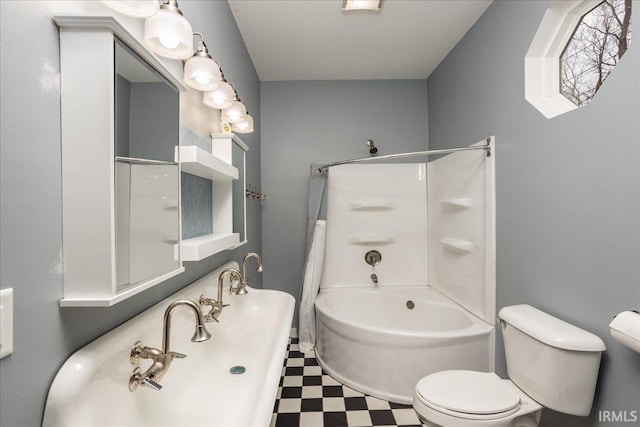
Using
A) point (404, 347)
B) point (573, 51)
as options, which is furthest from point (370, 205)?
point (573, 51)

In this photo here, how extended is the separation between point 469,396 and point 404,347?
664 mm

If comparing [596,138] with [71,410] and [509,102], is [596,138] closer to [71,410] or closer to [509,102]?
[509,102]

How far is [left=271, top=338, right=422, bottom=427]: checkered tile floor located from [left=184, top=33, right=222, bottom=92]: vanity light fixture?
1839 mm

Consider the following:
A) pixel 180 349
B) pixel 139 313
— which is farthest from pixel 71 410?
pixel 180 349

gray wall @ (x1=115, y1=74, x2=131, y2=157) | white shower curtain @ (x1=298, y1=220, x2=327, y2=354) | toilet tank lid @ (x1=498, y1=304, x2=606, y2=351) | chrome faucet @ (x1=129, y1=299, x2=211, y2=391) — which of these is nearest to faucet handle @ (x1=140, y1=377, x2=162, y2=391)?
chrome faucet @ (x1=129, y1=299, x2=211, y2=391)

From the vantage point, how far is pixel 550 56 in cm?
169

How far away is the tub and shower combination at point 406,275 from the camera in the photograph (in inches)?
81.7

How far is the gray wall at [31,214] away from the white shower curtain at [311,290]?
2.14 metres

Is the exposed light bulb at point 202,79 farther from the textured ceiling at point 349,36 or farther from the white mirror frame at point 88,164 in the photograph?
the textured ceiling at point 349,36

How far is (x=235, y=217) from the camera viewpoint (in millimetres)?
1826

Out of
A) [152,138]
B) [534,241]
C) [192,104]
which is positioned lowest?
[534,241]

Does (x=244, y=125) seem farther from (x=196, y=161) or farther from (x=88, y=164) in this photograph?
(x=88, y=164)

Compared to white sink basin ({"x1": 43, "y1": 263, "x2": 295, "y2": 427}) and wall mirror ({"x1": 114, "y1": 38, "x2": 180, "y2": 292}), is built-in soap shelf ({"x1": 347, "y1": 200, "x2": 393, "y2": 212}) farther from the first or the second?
wall mirror ({"x1": 114, "y1": 38, "x2": 180, "y2": 292})

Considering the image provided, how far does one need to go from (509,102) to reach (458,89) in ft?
2.47
